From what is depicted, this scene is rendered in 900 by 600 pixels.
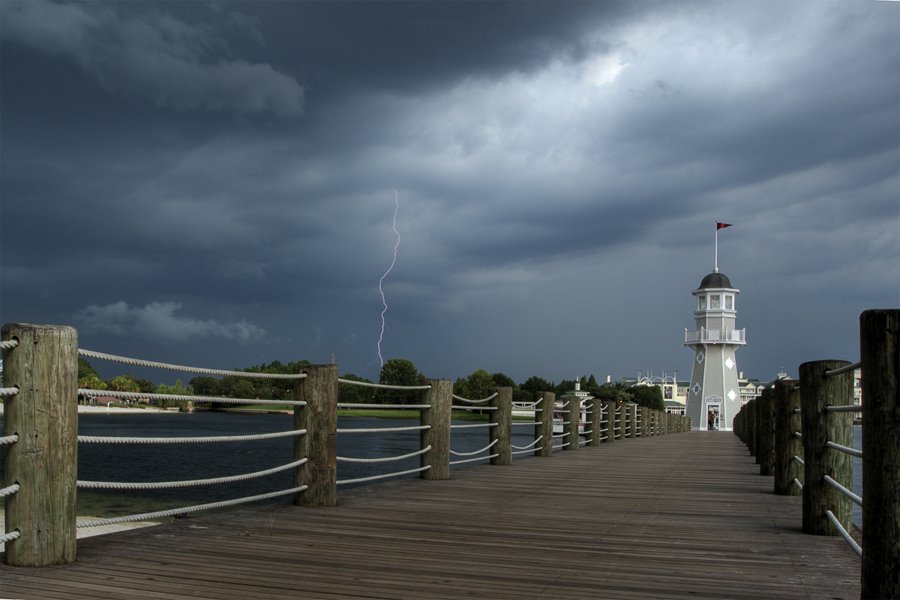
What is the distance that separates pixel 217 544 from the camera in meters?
3.98

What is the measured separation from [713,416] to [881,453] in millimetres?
49024

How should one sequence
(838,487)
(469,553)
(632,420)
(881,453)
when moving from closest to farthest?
(881,453)
(469,553)
(838,487)
(632,420)

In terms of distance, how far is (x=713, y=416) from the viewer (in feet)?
162

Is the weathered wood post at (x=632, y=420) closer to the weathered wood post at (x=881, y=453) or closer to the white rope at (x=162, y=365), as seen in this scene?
the white rope at (x=162, y=365)

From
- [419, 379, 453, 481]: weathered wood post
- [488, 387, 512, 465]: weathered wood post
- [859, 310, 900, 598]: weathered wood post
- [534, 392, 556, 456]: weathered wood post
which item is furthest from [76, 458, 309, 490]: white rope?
[534, 392, 556, 456]: weathered wood post

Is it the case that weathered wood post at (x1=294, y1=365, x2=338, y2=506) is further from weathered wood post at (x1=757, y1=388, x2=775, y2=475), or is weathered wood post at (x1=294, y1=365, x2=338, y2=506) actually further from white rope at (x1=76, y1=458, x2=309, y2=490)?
weathered wood post at (x1=757, y1=388, x2=775, y2=475)

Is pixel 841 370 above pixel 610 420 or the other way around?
above

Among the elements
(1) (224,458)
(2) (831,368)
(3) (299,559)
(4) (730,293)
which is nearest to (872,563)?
(2) (831,368)

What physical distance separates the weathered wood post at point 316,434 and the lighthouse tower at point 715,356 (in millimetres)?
45434

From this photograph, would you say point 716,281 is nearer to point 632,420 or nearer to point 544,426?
A: point 632,420

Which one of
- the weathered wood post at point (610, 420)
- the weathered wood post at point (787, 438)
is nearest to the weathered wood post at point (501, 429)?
the weathered wood post at point (787, 438)

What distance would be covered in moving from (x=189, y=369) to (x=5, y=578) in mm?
1768

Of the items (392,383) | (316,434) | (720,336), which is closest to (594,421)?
(316,434)

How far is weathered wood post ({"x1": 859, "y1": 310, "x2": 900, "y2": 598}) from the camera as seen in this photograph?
2.75 m
